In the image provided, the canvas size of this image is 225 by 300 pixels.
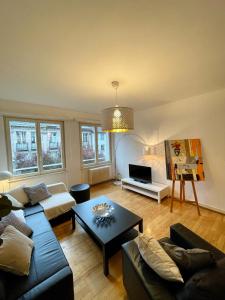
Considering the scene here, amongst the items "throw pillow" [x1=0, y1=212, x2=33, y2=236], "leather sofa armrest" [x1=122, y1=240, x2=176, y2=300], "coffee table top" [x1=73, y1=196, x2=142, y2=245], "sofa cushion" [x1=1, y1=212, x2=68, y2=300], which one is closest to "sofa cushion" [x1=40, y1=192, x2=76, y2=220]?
"coffee table top" [x1=73, y1=196, x2=142, y2=245]

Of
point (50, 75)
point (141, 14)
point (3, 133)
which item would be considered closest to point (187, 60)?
point (141, 14)

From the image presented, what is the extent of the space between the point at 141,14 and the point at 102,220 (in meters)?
2.32

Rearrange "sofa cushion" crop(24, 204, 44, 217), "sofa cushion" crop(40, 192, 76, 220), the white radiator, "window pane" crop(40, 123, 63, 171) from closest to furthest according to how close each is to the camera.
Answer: "sofa cushion" crop(24, 204, 44, 217), "sofa cushion" crop(40, 192, 76, 220), "window pane" crop(40, 123, 63, 171), the white radiator

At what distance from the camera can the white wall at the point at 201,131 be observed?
2.66 metres

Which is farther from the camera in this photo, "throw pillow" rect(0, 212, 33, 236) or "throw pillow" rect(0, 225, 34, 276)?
"throw pillow" rect(0, 212, 33, 236)

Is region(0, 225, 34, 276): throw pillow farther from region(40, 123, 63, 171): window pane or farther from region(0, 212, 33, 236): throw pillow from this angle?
region(40, 123, 63, 171): window pane

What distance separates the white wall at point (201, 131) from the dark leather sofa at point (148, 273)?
1.87 m

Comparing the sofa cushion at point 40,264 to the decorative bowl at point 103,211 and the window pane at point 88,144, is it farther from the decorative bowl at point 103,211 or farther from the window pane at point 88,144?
the window pane at point 88,144

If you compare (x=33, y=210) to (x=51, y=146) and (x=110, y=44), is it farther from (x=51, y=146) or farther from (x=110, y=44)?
(x=110, y=44)

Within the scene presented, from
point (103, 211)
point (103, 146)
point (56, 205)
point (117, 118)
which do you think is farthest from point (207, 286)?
point (103, 146)

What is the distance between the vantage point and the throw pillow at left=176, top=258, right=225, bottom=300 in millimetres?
708

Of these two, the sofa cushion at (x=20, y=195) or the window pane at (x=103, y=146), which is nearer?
the sofa cushion at (x=20, y=195)

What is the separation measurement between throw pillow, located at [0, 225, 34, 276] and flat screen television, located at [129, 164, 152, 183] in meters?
2.93

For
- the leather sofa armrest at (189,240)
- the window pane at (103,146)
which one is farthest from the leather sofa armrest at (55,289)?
the window pane at (103,146)
